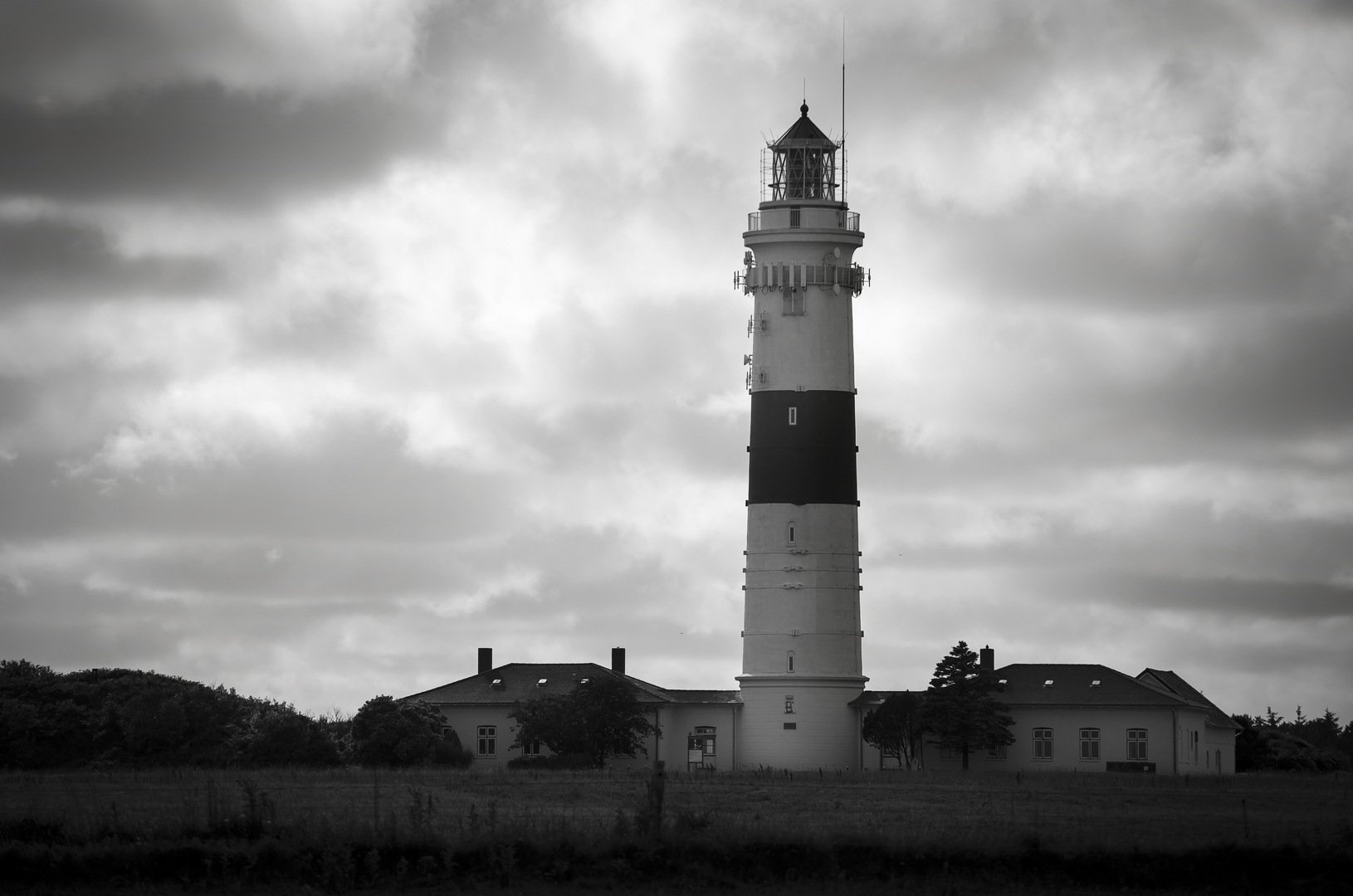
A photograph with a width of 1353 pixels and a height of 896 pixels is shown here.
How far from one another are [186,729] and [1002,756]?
25082mm

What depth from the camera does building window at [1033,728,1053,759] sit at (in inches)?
2506

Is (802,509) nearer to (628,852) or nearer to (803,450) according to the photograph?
(803,450)

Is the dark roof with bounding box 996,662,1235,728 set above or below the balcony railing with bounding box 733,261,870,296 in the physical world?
below

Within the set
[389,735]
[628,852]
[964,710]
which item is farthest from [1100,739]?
[628,852]

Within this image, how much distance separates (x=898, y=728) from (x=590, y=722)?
31.5ft

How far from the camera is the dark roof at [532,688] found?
2653 inches

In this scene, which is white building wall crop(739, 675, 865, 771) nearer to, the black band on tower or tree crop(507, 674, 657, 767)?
tree crop(507, 674, 657, 767)

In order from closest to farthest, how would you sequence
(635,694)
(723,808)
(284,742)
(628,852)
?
(628,852) → (723,808) → (284,742) → (635,694)

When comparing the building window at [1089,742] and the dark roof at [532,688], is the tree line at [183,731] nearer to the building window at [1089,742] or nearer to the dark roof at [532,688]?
the dark roof at [532,688]

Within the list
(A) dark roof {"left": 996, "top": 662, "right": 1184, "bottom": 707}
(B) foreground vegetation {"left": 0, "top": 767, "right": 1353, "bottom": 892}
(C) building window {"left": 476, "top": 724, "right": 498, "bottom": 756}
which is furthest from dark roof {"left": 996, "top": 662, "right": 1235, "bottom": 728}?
(B) foreground vegetation {"left": 0, "top": 767, "right": 1353, "bottom": 892}

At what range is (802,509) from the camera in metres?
62.5

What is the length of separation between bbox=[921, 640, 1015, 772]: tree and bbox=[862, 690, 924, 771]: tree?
55cm

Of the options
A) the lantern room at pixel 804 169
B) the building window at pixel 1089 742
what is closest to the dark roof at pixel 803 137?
the lantern room at pixel 804 169

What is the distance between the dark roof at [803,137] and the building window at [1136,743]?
21.2 metres
